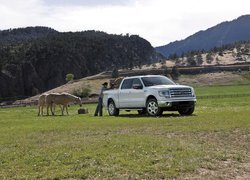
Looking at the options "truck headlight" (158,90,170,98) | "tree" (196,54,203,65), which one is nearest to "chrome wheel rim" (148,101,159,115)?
"truck headlight" (158,90,170,98)

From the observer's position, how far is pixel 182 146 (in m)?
12.2

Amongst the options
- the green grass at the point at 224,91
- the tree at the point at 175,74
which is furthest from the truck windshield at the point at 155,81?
the tree at the point at 175,74

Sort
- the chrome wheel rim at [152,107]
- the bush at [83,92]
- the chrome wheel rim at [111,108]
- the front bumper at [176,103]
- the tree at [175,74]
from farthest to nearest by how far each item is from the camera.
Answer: the tree at [175,74] < the bush at [83,92] < the chrome wheel rim at [111,108] < the chrome wheel rim at [152,107] < the front bumper at [176,103]

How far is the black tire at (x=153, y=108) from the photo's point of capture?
2405cm

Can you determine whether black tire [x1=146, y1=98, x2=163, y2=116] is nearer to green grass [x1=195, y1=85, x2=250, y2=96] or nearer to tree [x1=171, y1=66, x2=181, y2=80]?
green grass [x1=195, y1=85, x2=250, y2=96]

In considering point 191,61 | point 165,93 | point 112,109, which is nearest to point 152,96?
point 165,93

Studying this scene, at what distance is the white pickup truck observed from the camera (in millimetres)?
23828

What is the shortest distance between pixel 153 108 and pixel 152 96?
61cm

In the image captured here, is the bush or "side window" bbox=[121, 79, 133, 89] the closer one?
"side window" bbox=[121, 79, 133, 89]

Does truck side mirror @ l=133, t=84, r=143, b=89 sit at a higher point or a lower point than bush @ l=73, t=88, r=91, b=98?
higher

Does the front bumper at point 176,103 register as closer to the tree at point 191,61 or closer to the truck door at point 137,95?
the truck door at point 137,95

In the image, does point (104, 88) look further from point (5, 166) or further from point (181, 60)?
point (181, 60)

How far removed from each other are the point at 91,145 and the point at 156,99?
11.8 m

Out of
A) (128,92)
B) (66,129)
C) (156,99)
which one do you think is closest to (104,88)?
(128,92)
